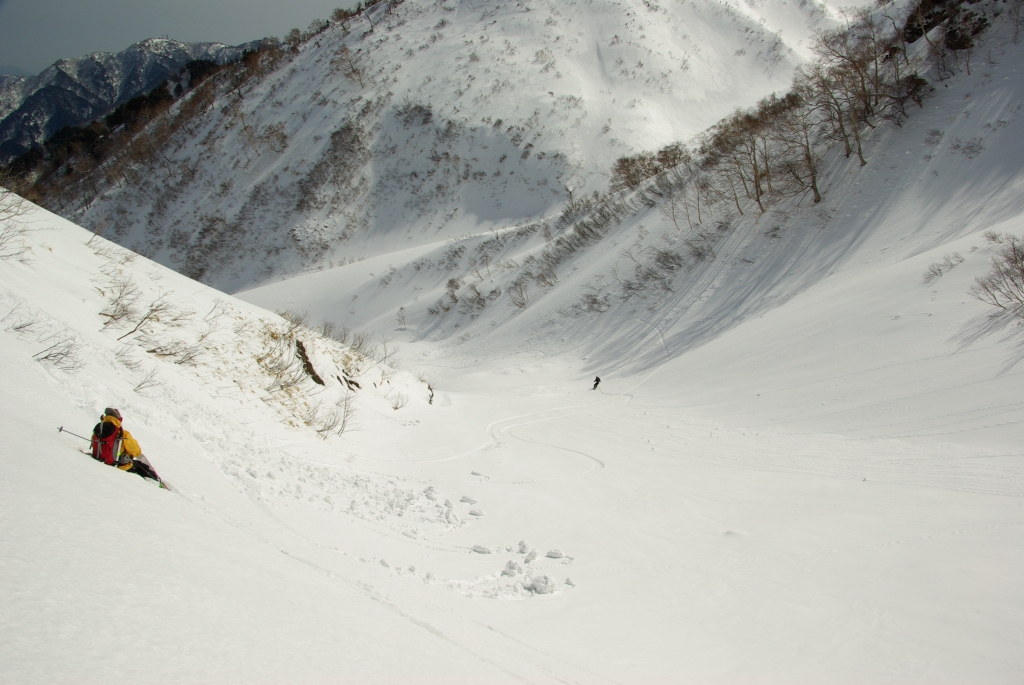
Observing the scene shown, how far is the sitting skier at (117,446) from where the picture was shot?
15.6 ft

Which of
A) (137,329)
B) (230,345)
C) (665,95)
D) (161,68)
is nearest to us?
(137,329)

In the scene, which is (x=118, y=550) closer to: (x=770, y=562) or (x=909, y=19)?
(x=770, y=562)

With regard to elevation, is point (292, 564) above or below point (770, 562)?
below

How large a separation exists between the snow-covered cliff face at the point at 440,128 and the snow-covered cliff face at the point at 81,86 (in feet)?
246

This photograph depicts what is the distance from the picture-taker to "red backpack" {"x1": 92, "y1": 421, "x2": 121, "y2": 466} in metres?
4.74

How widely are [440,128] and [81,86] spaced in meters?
146

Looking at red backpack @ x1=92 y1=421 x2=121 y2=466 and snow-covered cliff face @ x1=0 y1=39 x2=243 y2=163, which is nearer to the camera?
red backpack @ x1=92 y1=421 x2=121 y2=466

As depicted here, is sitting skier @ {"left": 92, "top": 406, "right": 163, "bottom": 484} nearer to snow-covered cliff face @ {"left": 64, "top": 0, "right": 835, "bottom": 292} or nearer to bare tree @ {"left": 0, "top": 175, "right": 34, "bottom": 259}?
bare tree @ {"left": 0, "top": 175, "right": 34, "bottom": 259}

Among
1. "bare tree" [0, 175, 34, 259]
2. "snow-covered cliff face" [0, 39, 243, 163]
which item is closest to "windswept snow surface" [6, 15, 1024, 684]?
"bare tree" [0, 175, 34, 259]

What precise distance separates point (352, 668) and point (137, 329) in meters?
9.74

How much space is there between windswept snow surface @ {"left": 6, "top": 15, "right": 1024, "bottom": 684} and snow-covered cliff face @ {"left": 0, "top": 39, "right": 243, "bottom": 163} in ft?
436

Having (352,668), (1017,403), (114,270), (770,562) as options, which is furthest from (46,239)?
(1017,403)

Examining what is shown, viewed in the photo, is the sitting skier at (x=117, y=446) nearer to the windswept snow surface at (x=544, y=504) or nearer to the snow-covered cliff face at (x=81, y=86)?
the windswept snow surface at (x=544, y=504)

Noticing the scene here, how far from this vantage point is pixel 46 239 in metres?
10.8
